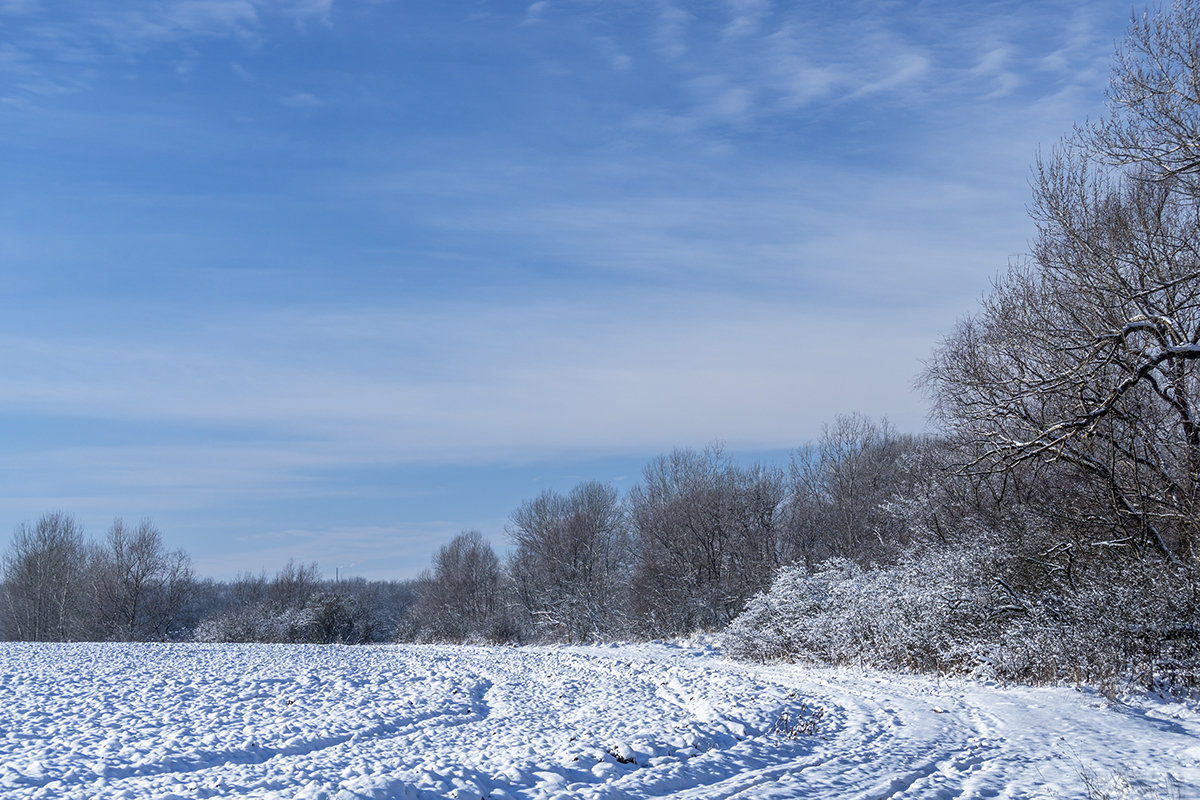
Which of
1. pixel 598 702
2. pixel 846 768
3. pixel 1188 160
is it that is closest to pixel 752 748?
pixel 846 768

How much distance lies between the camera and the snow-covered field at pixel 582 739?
8211mm

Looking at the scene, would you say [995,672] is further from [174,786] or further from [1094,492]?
[174,786]

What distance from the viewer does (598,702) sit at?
1509 centimetres

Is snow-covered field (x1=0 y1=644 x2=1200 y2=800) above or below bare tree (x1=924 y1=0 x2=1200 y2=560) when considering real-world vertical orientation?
below

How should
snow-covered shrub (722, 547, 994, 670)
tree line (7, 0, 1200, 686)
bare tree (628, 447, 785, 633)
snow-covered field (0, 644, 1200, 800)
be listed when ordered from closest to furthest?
1. snow-covered field (0, 644, 1200, 800)
2. tree line (7, 0, 1200, 686)
3. snow-covered shrub (722, 547, 994, 670)
4. bare tree (628, 447, 785, 633)

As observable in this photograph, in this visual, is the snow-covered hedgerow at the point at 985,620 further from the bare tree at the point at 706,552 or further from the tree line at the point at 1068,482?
the bare tree at the point at 706,552

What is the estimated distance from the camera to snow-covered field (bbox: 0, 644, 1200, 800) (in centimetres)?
821

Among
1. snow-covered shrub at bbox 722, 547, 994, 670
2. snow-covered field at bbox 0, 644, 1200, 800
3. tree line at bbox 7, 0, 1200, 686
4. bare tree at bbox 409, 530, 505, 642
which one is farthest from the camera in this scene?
bare tree at bbox 409, 530, 505, 642

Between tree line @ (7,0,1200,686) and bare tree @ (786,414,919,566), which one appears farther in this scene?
bare tree @ (786,414,919,566)

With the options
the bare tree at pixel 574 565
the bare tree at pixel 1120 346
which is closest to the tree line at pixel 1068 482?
the bare tree at pixel 1120 346

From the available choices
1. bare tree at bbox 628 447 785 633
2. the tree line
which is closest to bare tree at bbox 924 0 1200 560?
the tree line

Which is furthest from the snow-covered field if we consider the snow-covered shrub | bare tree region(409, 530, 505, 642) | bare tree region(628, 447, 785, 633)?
bare tree region(409, 530, 505, 642)

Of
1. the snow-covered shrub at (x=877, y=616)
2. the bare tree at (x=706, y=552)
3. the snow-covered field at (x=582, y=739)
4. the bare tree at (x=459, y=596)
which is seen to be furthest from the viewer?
the bare tree at (x=459, y=596)

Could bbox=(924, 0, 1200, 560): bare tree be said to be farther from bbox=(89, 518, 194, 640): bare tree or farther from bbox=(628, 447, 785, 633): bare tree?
bbox=(89, 518, 194, 640): bare tree
